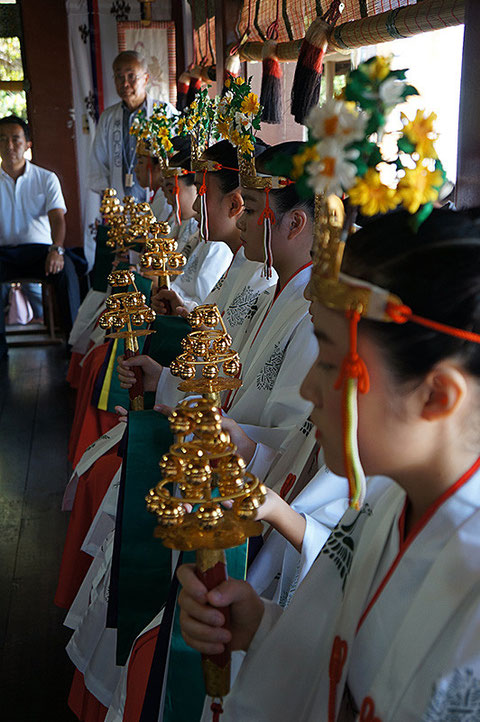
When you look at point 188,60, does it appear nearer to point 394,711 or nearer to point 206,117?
point 206,117

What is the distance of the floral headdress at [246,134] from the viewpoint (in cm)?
188

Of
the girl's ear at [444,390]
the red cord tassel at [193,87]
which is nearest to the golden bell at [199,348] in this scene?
the girl's ear at [444,390]

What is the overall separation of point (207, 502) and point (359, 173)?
1.35 feet

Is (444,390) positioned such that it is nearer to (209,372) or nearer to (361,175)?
(361,175)

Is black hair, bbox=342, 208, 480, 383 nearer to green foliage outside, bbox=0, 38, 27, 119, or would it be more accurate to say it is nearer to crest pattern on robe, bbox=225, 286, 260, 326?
crest pattern on robe, bbox=225, 286, 260, 326

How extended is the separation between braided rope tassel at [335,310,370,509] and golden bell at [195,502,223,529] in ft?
0.52

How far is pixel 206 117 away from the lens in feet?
9.25

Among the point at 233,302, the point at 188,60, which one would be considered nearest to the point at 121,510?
the point at 233,302

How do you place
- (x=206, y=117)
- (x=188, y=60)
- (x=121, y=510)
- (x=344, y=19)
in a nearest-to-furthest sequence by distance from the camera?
(x=121, y=510) → (x=344, y=19) → (x=206, y=117) → (x=188, y=60)

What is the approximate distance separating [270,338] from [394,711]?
3.95 ft

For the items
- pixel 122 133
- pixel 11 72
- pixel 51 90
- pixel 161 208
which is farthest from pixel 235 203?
pixel 11 72

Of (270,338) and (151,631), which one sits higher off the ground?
(270,338)

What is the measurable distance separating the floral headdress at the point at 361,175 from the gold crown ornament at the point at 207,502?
6.1 inches

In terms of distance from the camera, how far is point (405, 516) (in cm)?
94
